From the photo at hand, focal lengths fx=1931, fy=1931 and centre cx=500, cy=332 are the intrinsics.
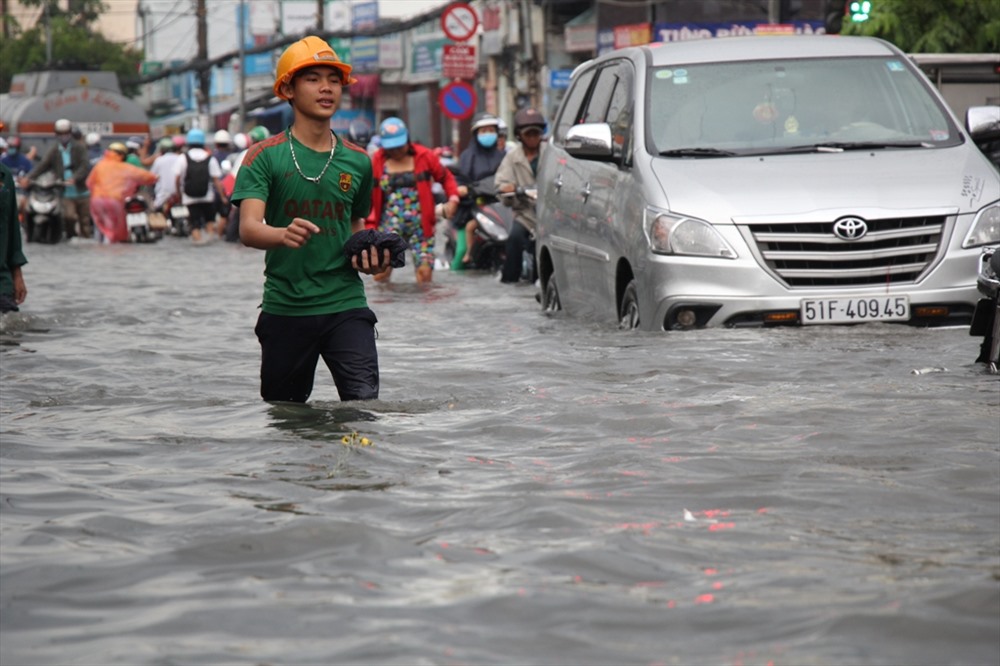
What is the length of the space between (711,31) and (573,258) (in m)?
27.0

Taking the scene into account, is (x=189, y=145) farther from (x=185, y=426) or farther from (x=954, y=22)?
(x=185, y=426)

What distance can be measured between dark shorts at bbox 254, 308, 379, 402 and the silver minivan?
2.11m

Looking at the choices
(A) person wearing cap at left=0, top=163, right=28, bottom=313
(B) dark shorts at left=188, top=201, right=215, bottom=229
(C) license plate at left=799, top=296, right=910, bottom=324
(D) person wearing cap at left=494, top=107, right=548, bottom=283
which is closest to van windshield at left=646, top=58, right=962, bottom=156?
(C) license plate at left=799, top=296, right=910, bottom=324

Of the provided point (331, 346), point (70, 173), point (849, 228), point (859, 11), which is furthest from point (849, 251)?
point (70, 173)

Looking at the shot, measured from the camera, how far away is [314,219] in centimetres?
716

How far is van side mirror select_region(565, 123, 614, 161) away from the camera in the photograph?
9.70 m

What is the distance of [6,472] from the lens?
6.11 m

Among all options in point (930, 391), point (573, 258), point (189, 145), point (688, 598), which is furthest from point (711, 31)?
point (688, 598)

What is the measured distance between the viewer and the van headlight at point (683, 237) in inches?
348

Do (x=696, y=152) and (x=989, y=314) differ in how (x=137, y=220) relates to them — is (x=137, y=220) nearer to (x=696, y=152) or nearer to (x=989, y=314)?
(x=696, y=152)

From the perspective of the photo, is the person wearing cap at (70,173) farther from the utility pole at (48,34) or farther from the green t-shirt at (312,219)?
the utility pole at (48,34)

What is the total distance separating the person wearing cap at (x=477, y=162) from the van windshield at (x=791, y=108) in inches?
367

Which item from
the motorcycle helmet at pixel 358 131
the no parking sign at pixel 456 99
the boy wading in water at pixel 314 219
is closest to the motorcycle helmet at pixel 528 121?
the motorcycle helmet at pixel 358 131

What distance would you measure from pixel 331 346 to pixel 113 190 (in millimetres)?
23462
